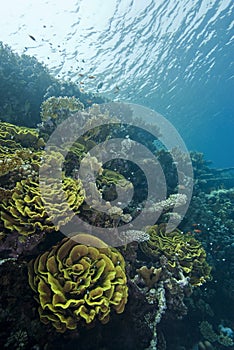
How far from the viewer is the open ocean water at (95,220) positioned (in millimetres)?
2982

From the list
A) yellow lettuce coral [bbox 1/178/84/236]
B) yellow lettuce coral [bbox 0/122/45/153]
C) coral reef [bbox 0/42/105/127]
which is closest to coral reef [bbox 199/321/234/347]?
yellow lettuce coral [bbox 1/178/84/236]

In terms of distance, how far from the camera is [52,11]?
12117 millimetres

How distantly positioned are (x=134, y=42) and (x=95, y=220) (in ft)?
54.9

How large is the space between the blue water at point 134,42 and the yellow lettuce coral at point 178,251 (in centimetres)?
697

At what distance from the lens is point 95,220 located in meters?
3.82

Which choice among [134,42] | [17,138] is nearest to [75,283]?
[17,138]

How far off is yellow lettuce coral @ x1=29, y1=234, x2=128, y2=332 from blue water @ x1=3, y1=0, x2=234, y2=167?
24.9 ft

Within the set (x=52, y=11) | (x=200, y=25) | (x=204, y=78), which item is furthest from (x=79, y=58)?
(x=204, y=78)

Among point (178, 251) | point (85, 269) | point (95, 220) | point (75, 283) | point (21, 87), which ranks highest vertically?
point (21, 87)

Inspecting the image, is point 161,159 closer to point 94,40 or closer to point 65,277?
point 65,277

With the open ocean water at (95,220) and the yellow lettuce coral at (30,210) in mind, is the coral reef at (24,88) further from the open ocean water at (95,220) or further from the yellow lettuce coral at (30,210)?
the yellow lettuce coral at (30,210)

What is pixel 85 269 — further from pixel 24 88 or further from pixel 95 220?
pixel 24 88

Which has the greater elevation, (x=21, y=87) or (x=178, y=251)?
(x=21, y=87)

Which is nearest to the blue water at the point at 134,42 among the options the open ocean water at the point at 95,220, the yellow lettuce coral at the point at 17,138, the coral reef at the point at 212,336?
the open ocean water at the point at 95,220
